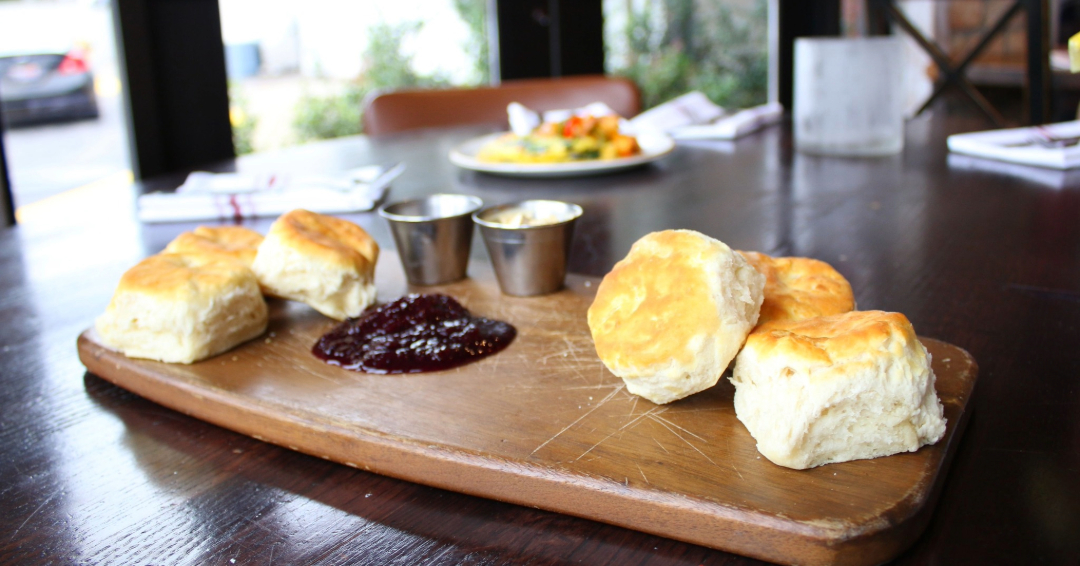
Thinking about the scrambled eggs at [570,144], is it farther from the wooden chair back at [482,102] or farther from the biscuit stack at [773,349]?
the biscuit stack at [773,349]

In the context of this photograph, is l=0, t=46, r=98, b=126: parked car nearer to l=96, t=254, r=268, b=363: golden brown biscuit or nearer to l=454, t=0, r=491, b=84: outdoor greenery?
l=454, t=0, r=491, b=84: outdoor greenery

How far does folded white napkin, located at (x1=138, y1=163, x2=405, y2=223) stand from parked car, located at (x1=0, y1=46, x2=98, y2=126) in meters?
2.14

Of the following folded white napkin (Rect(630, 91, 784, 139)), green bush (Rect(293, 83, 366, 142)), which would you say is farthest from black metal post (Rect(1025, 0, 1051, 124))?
green bush (Rect(293, 83, 366, 142))

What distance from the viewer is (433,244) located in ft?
4.38

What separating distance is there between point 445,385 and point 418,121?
2839 mm

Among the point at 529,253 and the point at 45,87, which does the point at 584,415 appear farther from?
the point at 45,87

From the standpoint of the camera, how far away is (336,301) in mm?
1173

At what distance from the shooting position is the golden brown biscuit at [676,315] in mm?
789

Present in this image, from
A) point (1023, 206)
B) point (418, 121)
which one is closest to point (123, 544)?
point (1023, 206)

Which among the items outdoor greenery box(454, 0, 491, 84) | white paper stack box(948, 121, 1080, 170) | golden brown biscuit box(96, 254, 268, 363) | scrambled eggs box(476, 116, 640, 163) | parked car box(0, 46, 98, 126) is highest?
outdoor greenery box(454, 0, 491, 84)

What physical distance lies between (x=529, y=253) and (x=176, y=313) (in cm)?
50

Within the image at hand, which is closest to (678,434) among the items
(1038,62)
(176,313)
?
(176,313)

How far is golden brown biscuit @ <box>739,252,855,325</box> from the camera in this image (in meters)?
0.86

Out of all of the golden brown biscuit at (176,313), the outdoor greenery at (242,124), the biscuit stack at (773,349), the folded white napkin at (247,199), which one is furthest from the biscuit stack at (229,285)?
the outdoor greenery at (242,124)
